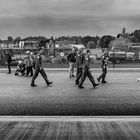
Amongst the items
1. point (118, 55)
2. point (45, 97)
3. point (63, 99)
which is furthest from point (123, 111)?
point (118, 55)

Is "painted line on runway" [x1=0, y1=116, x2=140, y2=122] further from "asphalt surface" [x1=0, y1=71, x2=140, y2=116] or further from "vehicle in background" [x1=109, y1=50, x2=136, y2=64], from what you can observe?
"vehicle in background" [x1=109, y1=50, x2=136, y2=64]

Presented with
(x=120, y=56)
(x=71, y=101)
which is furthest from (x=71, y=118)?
(x=120, y=56)

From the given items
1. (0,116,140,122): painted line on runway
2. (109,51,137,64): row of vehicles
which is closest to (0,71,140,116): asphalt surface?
(0,116,140,122): painted line on runway

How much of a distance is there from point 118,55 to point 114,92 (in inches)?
1344

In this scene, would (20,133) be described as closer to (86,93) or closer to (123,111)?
(123,111)

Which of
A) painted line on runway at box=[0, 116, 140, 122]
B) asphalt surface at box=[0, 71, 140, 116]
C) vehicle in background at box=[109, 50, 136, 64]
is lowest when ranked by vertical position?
painted line on runway at box=[0, 116, 140, 122]

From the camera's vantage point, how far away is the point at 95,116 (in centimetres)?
1088

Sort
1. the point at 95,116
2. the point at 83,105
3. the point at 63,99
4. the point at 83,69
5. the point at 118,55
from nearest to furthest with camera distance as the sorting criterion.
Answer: the point at 95,116 → the point at 83,105 → the point at 63,99 → the point at 83,69 → the point at 118,55

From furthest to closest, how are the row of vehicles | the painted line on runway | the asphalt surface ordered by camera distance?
the row of vehicles
the asphalt surface
the painted line on runway

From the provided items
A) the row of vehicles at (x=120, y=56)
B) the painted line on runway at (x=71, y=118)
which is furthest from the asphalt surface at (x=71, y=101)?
the row of vehicles at (x=120, y=56)

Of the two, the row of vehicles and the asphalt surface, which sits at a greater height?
the row of vehicles

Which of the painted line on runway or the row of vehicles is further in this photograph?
the row of vehicles

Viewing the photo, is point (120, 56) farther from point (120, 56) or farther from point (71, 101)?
point (71, 101)

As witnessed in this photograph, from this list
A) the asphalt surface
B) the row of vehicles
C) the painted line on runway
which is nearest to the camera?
the painted line on runway
